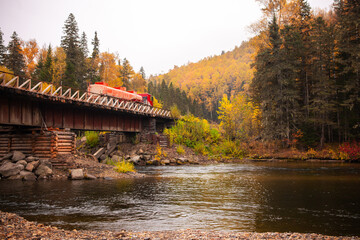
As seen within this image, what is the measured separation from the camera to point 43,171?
63.1 ft

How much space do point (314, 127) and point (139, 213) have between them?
34.6 m

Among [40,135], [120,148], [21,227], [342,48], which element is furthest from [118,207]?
[342,48]

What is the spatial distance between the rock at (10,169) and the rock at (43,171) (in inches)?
43.1

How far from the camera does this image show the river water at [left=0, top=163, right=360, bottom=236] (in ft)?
28.5

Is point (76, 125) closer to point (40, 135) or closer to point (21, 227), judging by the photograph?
point (40, 135)

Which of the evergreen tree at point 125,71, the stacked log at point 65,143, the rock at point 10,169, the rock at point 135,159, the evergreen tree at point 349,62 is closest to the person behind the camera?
the rock at point 10,169

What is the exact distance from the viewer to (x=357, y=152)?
30547mm

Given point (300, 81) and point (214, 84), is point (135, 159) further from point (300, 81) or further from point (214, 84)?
point (214, 84)

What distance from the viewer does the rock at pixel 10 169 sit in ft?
60.8

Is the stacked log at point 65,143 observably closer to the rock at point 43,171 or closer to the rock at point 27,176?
the rock at point 43,171

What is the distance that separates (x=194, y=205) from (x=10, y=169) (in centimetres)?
1463

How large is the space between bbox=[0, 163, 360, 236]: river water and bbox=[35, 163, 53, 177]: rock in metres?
2.14

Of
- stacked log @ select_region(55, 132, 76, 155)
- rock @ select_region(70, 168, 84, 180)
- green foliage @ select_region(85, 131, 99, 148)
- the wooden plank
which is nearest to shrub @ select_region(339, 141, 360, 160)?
rock @ select_region(70, 168, 84, 180)

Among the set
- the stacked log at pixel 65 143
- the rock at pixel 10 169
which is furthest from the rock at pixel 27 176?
the stacked log at pixel 65 143
